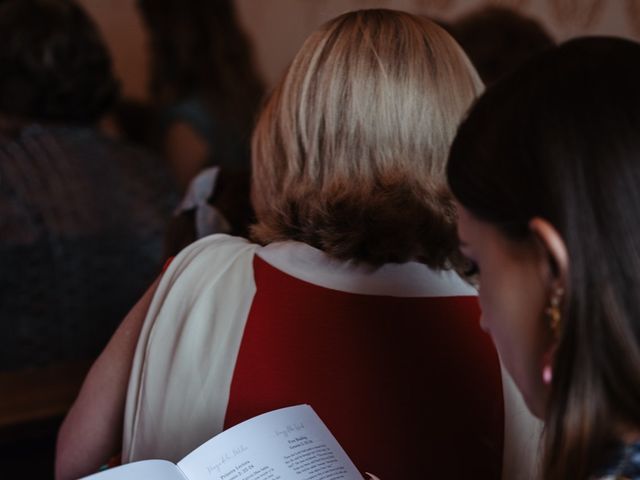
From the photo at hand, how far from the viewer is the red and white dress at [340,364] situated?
0.98 meters

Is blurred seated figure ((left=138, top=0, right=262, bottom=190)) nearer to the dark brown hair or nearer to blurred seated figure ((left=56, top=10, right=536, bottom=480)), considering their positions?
the dark brown hair

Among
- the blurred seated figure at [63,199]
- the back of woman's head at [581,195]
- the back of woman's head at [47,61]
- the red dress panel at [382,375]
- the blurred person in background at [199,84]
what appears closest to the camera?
the back of woman's head at [581,195]

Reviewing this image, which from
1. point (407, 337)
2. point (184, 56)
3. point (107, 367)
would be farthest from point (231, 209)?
point (184, 56)

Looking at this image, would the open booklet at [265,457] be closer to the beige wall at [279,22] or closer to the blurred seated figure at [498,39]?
the blurred seated figure at [498,39]

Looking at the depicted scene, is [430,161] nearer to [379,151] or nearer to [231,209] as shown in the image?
[379,151]

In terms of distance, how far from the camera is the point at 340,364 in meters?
1.00

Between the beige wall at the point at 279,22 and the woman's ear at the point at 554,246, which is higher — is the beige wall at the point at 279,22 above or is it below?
below

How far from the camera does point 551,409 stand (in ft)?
2.24

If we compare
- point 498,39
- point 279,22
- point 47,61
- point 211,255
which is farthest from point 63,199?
point 279,22

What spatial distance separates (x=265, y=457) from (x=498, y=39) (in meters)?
1.24

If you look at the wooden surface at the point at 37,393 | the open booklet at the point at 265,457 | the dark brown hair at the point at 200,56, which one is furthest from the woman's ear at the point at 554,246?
the dark brown hair at the point at 200,56

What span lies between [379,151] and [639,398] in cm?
49

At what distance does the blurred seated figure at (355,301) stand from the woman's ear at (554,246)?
1.22 feet

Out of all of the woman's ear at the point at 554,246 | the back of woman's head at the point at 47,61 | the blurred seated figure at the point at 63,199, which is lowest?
the blurred seated figure at the point at 63,199
